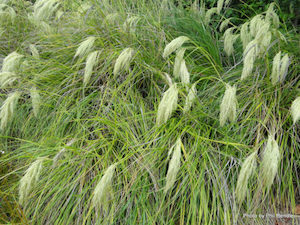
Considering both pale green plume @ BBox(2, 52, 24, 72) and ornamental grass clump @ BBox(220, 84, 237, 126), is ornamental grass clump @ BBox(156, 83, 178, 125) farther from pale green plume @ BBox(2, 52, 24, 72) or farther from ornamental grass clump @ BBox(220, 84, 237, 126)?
pale green plume @ BBox(2, 52, 24, 72)

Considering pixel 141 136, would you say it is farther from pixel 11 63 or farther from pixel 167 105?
pixel 11 63

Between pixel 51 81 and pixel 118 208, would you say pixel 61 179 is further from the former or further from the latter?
pixel 51 81

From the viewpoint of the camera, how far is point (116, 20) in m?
3.42

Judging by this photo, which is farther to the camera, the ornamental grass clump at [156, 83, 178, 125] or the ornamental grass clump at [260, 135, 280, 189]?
the ornamental grass clump at [156, 83, 178, 125]

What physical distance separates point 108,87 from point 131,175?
2.82ft

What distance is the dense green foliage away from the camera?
217 centimetres

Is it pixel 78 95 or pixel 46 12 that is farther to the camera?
pixel 78 95

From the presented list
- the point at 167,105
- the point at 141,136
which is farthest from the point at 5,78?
the point at 167,105

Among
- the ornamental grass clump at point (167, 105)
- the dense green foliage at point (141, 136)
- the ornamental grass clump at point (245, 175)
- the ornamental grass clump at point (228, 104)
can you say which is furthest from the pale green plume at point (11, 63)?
the ornamental grass clump at point (245, 175)

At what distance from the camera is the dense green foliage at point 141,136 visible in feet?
7.13

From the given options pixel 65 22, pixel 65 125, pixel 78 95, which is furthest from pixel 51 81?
pixel 65 22

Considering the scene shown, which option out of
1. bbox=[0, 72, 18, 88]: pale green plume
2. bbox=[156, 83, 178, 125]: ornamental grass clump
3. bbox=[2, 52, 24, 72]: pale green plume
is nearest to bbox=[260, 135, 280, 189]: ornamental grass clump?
bbox=[156, 83, 178, 125]: ornamental grass clump

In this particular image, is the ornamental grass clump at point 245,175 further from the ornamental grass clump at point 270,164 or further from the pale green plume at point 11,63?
the pale green plume at point 11,63

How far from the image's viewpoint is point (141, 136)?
8.49 feet
